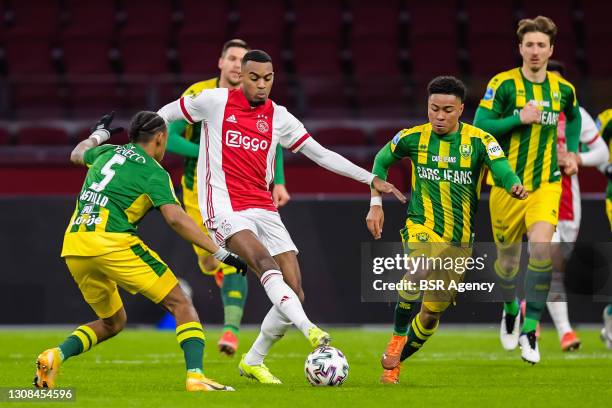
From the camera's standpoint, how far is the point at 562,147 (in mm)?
9938

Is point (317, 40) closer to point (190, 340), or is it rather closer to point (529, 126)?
point (529, 126)

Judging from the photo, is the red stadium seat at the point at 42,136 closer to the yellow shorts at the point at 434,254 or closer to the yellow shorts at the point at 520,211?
the yellow shorts at the point at 520,211

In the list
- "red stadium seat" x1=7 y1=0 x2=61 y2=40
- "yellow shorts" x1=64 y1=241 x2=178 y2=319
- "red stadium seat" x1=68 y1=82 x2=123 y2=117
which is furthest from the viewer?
"red stadium seat" x1=7 y1=0 x2=61 y2=40

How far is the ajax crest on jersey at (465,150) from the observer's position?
309 inches

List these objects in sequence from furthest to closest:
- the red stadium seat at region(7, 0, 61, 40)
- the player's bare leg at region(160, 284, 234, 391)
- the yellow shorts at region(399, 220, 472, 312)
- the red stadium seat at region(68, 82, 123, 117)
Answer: the red stadium seat at region(7, 0, 61, 40) → the red stadium seat at region(68, 82, 123, 117) → the yellow shorts at region(399, 220, 472, 312) → the player's bare leg at region(160, 284, 234, 391)

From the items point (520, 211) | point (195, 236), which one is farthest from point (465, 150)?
point (195, 236)

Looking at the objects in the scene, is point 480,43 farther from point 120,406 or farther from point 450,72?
point 120,406

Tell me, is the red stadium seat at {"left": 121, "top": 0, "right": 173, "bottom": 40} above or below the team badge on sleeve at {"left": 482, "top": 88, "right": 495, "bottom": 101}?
above

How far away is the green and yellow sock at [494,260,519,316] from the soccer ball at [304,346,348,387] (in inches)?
114

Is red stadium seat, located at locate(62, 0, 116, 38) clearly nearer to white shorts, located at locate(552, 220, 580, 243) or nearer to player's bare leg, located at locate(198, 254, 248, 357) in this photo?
player's bare leg, located at locate(198, 254, 248, 357)

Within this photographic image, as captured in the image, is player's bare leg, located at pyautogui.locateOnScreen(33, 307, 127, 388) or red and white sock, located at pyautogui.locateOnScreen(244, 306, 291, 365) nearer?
player's bare leg, located at pyautogui.locateOnScreen(33, 307, 127, 388)

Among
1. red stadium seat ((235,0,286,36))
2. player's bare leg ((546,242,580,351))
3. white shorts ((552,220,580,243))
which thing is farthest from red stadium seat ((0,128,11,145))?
white shorts ((552,220,580,243))

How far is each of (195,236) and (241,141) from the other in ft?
4.02

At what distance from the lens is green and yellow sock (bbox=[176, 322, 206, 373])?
683cm
